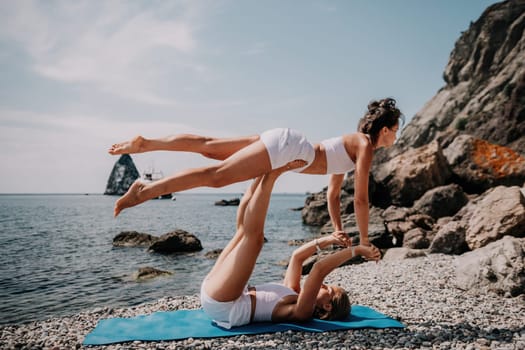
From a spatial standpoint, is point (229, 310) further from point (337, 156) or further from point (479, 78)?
point (479, 78)

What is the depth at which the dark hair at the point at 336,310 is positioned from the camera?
5.31 meters

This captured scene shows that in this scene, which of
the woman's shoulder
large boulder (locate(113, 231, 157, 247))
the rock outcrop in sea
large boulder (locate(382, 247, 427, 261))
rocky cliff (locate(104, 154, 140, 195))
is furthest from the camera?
rocky cliff (locate(104, 154, 140, 195))

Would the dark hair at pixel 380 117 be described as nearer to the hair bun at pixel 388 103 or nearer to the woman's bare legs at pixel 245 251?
the hair bun at pixel 388 103

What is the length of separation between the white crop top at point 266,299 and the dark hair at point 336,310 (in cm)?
48

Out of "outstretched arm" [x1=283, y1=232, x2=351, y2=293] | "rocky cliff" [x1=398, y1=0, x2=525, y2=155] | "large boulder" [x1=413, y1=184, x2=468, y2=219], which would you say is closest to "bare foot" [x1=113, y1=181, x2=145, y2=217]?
"outstretched arm" [x1=283, y1=232, x2=351, y2=293]

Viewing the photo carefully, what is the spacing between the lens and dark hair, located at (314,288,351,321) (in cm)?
531

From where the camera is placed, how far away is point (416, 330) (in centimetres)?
514

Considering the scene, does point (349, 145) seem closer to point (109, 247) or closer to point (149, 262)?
point (149, 262)

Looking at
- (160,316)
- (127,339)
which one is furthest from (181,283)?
(127,339)

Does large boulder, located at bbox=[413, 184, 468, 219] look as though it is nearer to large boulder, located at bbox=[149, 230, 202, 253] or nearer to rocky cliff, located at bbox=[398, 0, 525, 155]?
large boulder, located at bbox=[149, 230, 202, 253]

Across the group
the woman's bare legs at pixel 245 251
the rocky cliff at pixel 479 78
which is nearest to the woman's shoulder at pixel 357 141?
the woman's bare legs at pixel 245 251

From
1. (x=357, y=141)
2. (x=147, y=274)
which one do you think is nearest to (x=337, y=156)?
(x=357, y=141)

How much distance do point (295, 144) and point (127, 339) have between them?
315 cm

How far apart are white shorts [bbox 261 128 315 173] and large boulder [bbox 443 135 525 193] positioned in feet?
58.1
